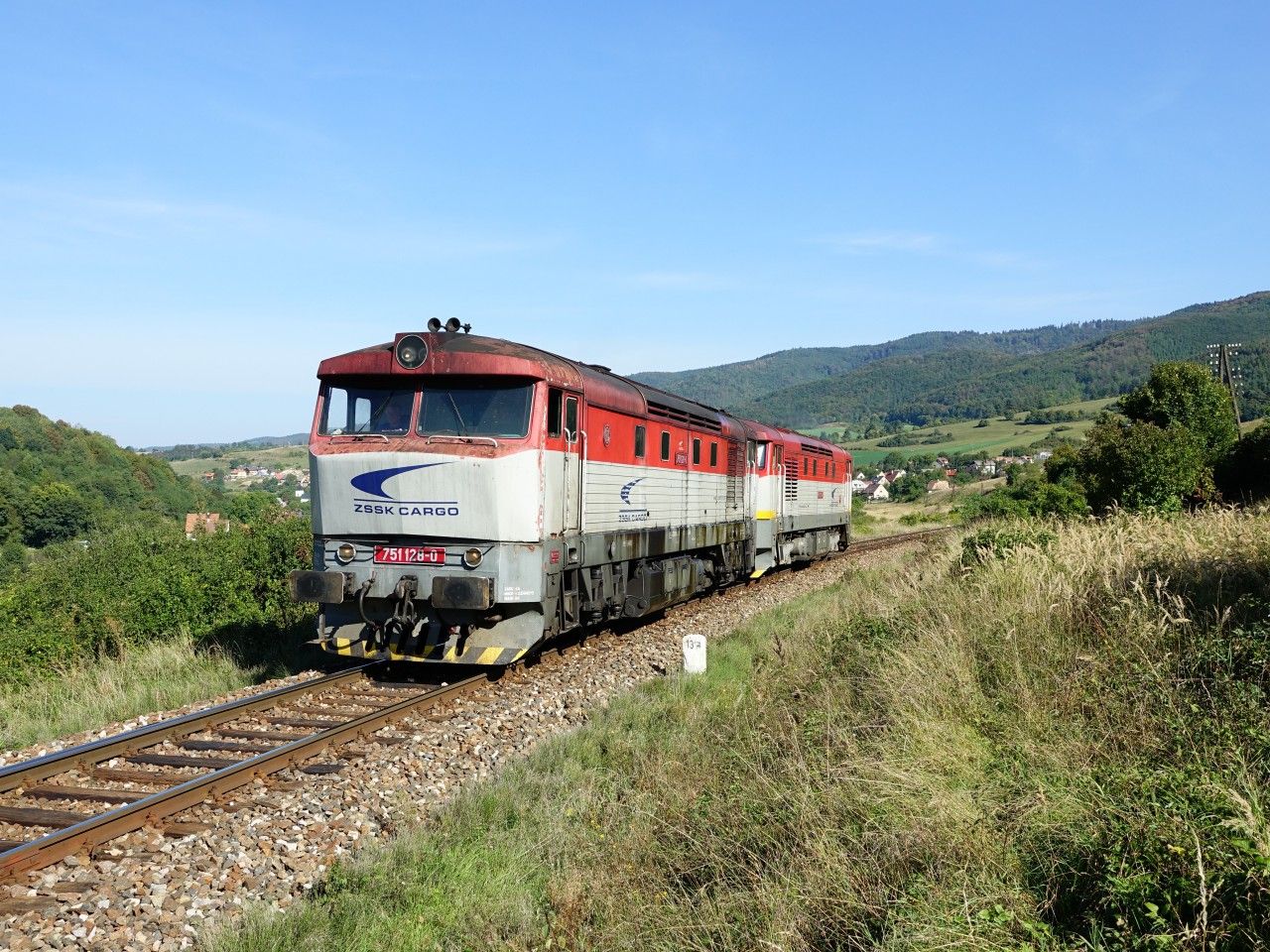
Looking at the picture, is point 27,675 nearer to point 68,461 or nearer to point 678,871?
point 678,871

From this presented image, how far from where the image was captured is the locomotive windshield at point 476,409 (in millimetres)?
10266

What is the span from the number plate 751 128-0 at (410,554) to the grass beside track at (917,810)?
8.52 ft

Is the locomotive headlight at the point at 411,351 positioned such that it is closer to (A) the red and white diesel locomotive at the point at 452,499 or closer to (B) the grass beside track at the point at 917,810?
(A) the red and white diesel locomotive at the point at 452,499

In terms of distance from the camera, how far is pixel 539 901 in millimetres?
5262

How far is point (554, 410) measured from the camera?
10.6 metres

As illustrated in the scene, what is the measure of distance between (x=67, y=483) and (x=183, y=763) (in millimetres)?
50727

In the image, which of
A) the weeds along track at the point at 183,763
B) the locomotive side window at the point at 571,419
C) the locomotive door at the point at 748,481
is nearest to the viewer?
the weeds along track at the point at 183,763

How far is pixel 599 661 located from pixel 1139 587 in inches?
263

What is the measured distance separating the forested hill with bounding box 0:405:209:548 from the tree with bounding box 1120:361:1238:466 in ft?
137

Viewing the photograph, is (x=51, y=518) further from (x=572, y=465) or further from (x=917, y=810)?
(x=917, y=810)

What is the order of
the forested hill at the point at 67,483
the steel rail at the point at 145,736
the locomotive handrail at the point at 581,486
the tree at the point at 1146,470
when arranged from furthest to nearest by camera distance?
the forested hill at the point at 67,483 < the tree at the point at 1146,470 < the locomotive handrail at the point at 581,486 < the steel rail at the point at 145,736

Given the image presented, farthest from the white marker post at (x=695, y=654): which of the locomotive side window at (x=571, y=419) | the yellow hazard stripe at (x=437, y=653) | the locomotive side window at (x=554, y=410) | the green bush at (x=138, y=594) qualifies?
the green bush at (x=138, y=594)

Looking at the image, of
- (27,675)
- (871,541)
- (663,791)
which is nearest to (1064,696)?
(663,791)

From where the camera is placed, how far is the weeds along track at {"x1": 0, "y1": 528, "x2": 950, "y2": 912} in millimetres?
6157
